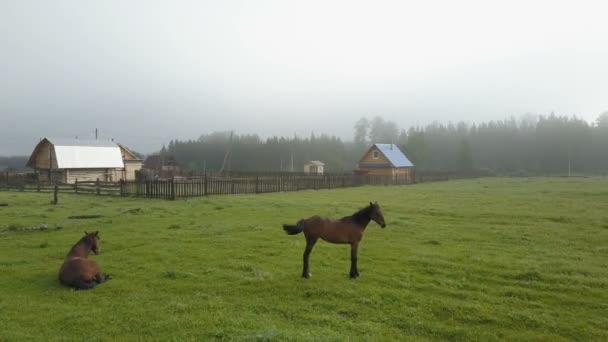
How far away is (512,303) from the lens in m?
7.30

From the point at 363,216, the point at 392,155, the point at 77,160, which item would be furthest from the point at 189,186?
the point at 392,155

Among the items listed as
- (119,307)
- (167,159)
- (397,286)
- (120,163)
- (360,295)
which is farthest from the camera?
(167,159)

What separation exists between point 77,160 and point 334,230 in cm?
5174

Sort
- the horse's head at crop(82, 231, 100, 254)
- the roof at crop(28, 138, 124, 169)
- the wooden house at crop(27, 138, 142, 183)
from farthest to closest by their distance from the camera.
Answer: the roof at crop(28, 138, 124, 169)
the wooden house at crop(27, 138, 142, 183)
the horse's head at crop(82, 231, 100, 254)

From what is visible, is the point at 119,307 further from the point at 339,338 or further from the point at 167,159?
the point at 167,159

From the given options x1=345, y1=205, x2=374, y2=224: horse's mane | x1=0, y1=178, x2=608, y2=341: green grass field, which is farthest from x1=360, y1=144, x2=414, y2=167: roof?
x1=345, y1=205, x2=374, y2=224: horse's mane

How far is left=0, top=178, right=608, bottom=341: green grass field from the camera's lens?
20.2 ft

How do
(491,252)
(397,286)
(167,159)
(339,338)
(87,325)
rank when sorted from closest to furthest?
(339,338)
(87,325)
(397,286)
(491,252)
(167,159)

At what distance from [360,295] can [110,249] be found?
25.9 feet

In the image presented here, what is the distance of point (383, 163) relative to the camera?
62312 mm

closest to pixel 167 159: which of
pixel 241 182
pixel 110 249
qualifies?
pixel 241 182

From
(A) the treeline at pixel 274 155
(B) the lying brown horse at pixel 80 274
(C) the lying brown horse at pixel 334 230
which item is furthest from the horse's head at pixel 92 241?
(A) the treeline at pixel 274 155

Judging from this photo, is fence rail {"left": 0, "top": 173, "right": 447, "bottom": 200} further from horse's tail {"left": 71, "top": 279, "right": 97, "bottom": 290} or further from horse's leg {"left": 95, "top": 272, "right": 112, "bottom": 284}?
horse's tail {"left": 71, "top": 279, "right": 97, "bottom": 290}

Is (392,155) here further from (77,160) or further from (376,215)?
(376,215)
